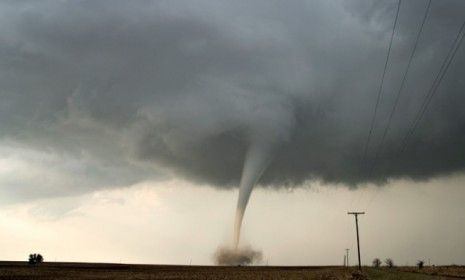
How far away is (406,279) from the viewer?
60125 millimetres

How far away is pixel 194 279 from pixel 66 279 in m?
16.9

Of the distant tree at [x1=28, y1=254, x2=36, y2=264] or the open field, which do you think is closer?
the open field

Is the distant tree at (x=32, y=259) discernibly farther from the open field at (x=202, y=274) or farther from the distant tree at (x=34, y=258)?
the open field at (x=202, y=274)

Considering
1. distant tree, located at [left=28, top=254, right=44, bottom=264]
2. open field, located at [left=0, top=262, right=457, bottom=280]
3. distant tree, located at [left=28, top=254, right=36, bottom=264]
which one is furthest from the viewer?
distant tree, located at [left=28, top=254, right=44, bottom=264]

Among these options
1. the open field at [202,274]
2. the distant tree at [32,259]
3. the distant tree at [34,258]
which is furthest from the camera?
the distant tree at [34,258]

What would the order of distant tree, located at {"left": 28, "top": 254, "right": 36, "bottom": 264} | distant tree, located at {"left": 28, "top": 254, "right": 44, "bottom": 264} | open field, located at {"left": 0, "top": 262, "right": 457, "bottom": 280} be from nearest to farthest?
open field, located at {"left": 0, "top": 262, "right": 457, "bottom": 280}
distant tree, located at {"left": 28, "top": 254, "right": 36, "bottom": 264}
distant tree, located at {"left": 28, "top": 254, "right": 44, "bottom": 264}

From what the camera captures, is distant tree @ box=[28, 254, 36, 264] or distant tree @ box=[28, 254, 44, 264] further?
distant tree @ box=[28, 254, 44, 264]

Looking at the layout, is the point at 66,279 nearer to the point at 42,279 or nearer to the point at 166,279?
the point at 42,279

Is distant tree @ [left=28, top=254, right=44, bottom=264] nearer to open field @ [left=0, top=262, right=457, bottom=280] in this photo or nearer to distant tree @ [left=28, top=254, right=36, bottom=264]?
distant tree @ [left=28, top=254, right=36, bottom=264]

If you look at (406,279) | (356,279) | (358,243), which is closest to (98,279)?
(356,279)

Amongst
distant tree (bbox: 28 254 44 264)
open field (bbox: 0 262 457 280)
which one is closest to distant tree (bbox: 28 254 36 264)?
distant tree (bbox: 28 254 44 264)

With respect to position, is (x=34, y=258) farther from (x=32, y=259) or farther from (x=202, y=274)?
(x=202, y=274)

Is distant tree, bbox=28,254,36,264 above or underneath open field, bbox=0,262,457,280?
above

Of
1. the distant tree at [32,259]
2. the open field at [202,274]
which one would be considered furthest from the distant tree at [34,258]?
the open field at [202,274]
